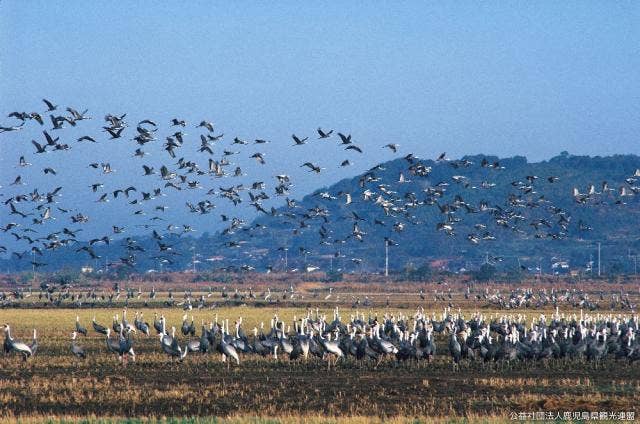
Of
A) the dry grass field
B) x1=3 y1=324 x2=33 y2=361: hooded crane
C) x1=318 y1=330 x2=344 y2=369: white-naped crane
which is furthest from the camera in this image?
x1=3 y1=324 x2=33 y2=361: hooded crane

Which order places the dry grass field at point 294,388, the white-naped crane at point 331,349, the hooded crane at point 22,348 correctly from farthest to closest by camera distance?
the hooded crane at point 22,348
the white-naped crane at point 331,349
the dry grass field at point 294,388

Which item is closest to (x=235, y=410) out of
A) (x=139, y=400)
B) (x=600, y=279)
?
(x=139, y=400)

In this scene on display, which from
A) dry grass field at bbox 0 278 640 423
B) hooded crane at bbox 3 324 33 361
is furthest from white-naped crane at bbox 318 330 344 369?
hooded crane at bbox 3 324 33 361

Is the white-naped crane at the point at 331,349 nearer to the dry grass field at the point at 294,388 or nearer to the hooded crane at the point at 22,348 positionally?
the dry grass field at the point at 294,388

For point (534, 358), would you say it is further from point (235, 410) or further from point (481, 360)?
point (235, 410)

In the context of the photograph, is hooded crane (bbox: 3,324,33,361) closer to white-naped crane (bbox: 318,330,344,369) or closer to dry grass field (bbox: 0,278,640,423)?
dry grass field (bbox: 0,278,640,423)

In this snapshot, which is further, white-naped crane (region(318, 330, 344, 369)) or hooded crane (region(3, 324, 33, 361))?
hooded crane (region(3, 324, 33, 361))

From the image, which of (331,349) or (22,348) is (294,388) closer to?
(331,349)

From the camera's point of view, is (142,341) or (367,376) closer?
(367,376)

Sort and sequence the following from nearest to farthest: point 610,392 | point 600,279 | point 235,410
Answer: point 235,410 < point 610,392 < point 600,279

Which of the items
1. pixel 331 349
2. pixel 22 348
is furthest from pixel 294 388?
pixel 22 348

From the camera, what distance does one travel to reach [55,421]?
23.3 m

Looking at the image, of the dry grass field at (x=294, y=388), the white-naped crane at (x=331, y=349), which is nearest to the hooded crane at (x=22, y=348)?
the dry grass field at (x=294, y=388)

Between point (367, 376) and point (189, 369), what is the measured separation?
501 cm
